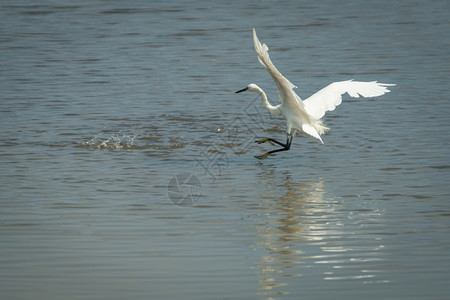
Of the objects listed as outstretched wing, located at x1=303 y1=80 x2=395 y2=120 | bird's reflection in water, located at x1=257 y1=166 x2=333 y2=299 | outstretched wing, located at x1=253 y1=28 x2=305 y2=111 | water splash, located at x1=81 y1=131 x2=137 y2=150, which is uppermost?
outstretched wing, located at x1=253 y1=28 x2=305 y2=111

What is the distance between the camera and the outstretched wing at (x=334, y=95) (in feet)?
36.4

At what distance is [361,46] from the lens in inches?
805

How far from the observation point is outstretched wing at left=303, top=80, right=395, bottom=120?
11.1 meters

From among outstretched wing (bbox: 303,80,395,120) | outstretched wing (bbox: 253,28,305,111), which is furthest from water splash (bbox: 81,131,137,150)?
outstretched wing (bbox: 303,80,395,120)

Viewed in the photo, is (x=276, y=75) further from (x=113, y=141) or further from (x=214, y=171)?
(x=113, y=141)

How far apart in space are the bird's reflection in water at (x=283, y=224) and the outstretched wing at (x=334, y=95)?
100 cm

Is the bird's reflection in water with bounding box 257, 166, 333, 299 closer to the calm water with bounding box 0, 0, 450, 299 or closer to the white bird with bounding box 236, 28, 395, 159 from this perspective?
the calm water with bounding box 0, 0, 450, 299

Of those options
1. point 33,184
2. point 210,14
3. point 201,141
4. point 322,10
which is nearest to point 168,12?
point 210,14

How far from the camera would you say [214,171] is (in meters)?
10.2

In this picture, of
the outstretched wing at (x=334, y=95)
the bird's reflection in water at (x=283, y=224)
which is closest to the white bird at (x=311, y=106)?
the outstretched wing at (x=334, y=95)

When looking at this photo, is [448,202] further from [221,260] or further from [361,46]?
[361,46]

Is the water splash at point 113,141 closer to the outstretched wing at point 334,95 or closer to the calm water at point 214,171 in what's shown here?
the calm water at point 214,171

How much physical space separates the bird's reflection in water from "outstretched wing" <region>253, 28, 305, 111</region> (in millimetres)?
887

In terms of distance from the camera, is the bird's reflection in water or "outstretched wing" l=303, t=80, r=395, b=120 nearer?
the bird's reflection in water
